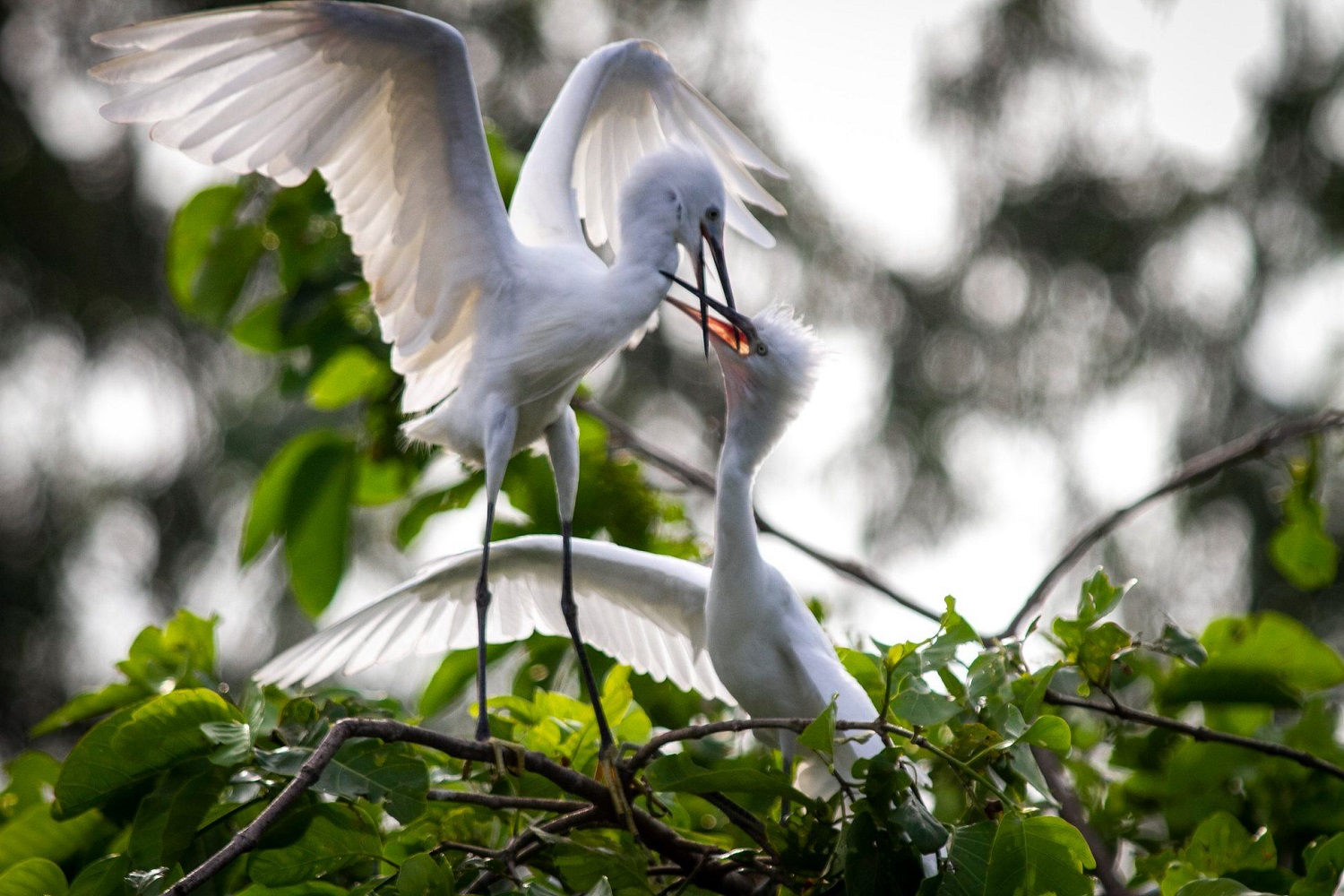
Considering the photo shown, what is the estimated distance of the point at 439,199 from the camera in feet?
8.80

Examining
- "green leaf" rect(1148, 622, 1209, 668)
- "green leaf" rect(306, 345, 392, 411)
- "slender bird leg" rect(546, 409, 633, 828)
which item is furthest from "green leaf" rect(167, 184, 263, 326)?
"green leaf" rect(1148, 622, 1209, 668)

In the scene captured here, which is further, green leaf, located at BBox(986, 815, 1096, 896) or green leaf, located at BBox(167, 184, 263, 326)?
green leaf, located at BBox(167, 184, 263, 326)

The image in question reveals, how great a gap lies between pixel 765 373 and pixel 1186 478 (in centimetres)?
90

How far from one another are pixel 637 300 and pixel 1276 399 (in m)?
6.23

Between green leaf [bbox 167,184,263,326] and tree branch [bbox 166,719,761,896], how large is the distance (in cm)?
164

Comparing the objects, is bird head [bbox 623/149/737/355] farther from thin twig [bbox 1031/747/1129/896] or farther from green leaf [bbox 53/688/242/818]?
green leaf [bbox 53/688/242/818]

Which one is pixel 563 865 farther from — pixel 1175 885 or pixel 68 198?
pixel 68 198

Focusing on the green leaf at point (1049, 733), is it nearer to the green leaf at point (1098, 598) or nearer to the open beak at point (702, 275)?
the green leaf at point (1098, 598)

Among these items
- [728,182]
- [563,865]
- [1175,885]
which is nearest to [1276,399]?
[728,182]

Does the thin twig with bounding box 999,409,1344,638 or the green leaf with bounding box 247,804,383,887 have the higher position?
the thin twig with bounding box 999,409,1344,638

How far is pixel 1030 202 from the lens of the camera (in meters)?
8.45

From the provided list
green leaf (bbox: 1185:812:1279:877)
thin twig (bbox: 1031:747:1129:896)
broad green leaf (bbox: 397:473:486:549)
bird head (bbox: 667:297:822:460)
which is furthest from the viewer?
broad green leaf (bbox: 397:473:486:549)

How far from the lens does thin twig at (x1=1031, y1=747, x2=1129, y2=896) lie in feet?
7.87

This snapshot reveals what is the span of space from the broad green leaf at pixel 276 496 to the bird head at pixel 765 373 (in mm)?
926
